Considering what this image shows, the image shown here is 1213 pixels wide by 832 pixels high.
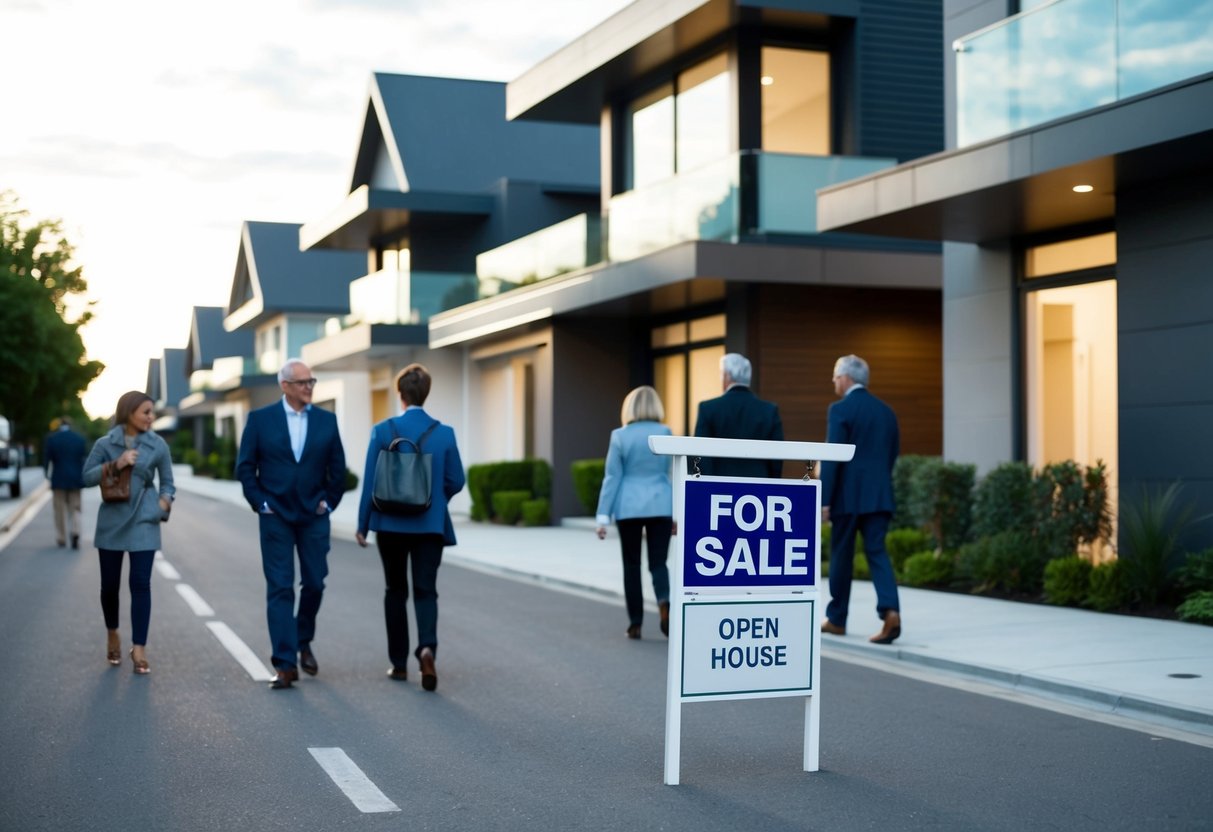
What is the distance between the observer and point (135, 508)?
8852 millimetres

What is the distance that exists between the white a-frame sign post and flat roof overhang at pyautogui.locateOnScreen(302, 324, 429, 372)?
2512 cm

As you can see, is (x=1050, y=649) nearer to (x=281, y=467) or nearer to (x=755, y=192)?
(x=281, y=467)

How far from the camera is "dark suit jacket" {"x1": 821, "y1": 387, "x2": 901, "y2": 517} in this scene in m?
10.0

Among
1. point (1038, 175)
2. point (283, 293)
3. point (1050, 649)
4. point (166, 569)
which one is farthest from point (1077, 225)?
point (283, 293)

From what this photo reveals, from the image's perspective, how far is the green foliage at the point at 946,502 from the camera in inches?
575

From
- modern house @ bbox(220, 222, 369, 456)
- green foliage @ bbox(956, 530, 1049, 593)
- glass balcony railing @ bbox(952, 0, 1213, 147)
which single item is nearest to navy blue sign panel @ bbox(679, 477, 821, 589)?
glass balcony railing @ bbox(952, 0, 1213, 147)

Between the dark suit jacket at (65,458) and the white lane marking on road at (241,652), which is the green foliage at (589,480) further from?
the white lane marking on road at (241,652)

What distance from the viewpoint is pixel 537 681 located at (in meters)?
8.76

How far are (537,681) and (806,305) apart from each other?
13313 mm

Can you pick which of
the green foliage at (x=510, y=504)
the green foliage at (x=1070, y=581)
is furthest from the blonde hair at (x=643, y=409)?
the green foliage at (x=510, y=504)

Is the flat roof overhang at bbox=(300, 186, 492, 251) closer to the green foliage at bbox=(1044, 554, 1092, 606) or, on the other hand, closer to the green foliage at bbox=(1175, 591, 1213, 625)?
the green foliage at bbox=(1044, 554, 1092, 606)

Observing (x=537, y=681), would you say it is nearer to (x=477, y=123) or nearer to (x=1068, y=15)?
(x=1068, y=15)

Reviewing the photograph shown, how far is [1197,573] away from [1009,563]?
1978mm

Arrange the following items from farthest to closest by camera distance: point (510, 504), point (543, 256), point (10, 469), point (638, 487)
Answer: point (10, 469), point (510, 504), point (543, 256), point (638, 487)
